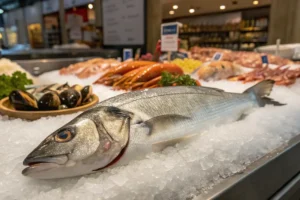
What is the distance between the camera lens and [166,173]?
589mm

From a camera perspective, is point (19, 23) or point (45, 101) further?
point (19, 23)

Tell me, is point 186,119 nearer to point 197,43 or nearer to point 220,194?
point 220,194

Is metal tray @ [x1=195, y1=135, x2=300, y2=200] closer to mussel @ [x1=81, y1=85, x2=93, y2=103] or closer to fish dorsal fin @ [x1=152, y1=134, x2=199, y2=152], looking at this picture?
fish dorsal fin @ [x1=152, y1=134, x2=199, y2=152]

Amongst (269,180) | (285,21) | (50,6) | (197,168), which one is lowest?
(269,180)

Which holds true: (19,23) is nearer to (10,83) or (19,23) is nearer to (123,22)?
(123,22)

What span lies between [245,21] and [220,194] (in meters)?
10.2

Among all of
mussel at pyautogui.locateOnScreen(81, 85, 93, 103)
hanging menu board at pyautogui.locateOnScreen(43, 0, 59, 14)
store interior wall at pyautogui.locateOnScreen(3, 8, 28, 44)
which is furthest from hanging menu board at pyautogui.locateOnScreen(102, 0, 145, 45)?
store interior wall at pyautogui.locateOnScreen(3, 8, 28, 44)

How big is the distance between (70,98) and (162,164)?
61 centimetres

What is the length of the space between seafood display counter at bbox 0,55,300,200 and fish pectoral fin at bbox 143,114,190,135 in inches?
3.1

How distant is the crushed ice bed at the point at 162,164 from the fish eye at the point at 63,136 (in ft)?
0.33

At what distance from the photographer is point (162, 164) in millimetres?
625

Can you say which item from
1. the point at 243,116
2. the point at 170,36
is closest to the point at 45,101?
the point at 243,116

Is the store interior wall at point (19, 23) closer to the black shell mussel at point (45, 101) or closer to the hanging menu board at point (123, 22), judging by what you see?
the hanging menu board at point (123, 22)

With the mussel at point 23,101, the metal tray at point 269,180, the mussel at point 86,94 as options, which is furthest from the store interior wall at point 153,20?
the metal tray at point 269,180
